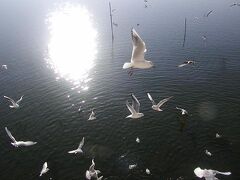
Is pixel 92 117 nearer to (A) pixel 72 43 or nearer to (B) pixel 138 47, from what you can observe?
(B) pixel 138 47

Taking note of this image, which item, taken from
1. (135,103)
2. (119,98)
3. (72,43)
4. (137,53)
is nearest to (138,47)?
(137,53)

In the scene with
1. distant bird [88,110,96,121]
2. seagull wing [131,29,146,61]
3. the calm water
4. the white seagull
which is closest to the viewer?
seagull wing [131,29,146,61]

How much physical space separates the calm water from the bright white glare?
26 cm

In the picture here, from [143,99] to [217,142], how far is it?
12.2 m

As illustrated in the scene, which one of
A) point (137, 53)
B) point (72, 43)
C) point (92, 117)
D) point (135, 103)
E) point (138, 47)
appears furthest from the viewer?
point (72, 43)

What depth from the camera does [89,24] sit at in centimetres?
9281

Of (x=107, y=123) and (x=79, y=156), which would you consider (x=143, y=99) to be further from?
(x=79, y=156)

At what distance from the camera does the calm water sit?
98.5 ft

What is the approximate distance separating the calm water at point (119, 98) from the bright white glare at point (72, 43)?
0.26 metres

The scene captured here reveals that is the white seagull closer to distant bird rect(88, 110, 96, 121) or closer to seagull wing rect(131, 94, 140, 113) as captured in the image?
seagull wing rect(131, 94, 140, 113)

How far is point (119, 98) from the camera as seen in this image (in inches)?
1692

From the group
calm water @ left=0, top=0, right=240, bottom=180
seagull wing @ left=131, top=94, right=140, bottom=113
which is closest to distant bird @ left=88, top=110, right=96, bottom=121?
calm water @ left=0, top=0, right=240, bottom=180

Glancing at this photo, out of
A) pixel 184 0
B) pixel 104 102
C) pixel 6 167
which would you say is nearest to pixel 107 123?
pixel 104 102

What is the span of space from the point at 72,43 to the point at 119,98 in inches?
1451
